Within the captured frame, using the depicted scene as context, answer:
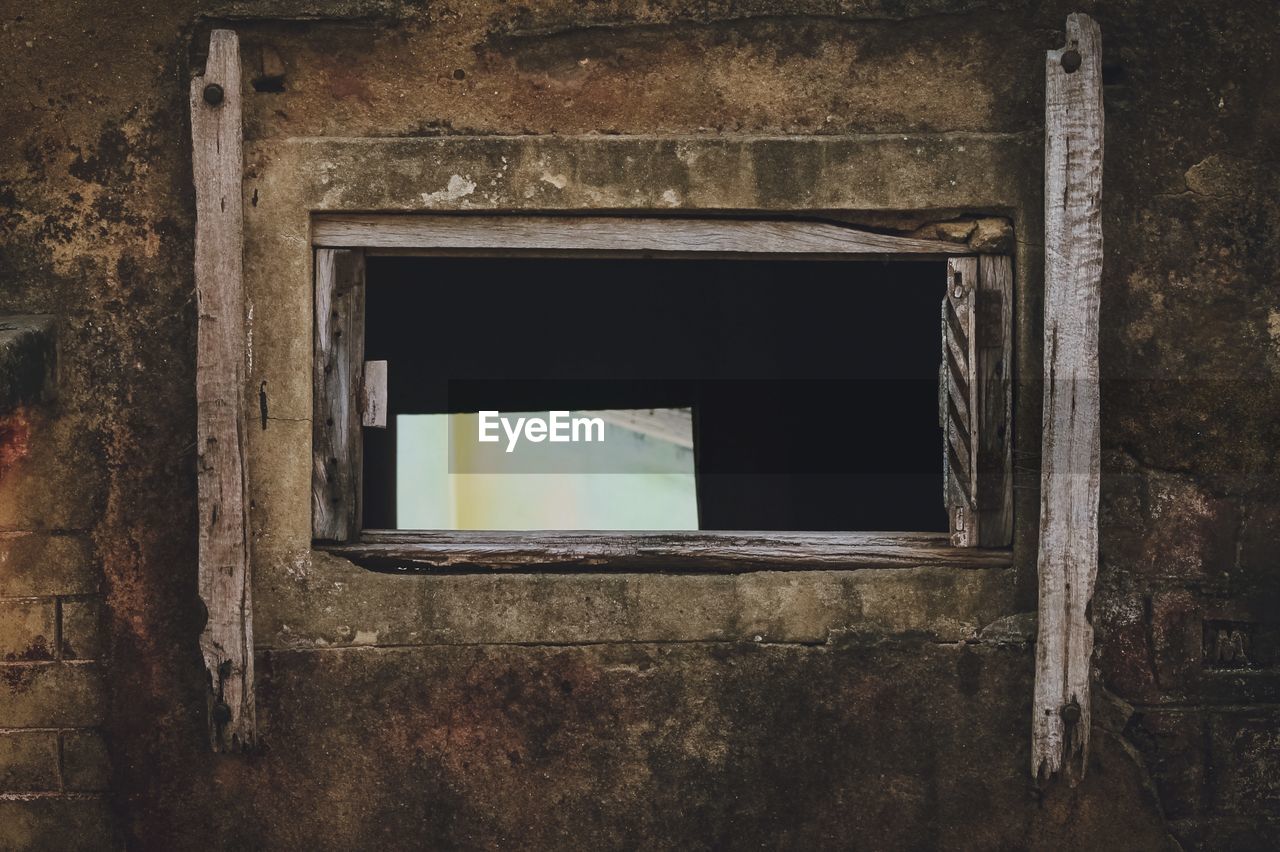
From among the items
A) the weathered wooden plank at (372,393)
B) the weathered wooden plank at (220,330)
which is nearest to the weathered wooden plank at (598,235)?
the weathered wooden plank at (220,330)

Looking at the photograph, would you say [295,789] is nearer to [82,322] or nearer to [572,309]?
[82,322]

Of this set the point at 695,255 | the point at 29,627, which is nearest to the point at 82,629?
the point at 29,627

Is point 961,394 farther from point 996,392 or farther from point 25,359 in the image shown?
point 25,359

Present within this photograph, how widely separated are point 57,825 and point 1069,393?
307 cm

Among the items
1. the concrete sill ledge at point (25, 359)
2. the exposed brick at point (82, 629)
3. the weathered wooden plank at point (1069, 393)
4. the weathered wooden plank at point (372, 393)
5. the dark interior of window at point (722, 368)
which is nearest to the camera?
the concrete sill ledge at point (25, 359)

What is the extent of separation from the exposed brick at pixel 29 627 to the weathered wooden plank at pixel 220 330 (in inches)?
18.5

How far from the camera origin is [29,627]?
120 inches

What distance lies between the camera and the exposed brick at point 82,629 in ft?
9.98

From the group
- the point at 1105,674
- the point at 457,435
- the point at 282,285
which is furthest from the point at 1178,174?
the point at 457,435

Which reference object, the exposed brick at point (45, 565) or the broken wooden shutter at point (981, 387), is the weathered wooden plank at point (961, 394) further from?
the exposed brick at point (45, 565)

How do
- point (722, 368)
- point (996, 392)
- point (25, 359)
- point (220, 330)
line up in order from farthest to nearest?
point (722, 368), point (996, 392), point (220, 330), point (25, 359)

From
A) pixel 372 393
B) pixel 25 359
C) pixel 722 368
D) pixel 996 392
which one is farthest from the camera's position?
pixel 722 368

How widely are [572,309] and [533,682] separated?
3723mm

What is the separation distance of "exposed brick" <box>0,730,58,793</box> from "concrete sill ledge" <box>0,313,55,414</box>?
93 centimetres
